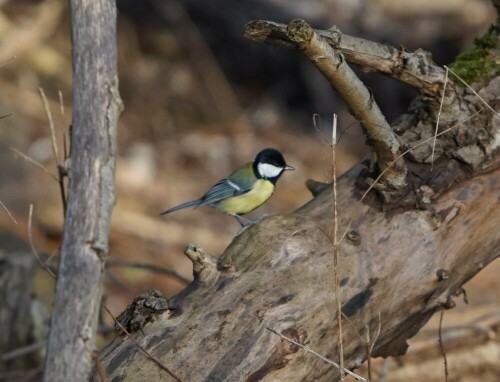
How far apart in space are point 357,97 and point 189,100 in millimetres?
7155

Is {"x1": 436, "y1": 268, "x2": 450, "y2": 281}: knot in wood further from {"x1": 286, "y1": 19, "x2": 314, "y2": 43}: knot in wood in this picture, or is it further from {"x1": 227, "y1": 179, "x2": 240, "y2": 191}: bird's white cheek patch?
{"x1": 227, "y1": 179, "x2": 240, "y2": 191}: bird's white cheek patch

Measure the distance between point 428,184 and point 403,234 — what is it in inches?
8.4

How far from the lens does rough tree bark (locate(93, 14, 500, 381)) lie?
299cm

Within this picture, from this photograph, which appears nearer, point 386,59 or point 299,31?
point 299,31

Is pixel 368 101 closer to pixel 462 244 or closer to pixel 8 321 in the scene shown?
pixel 462 244

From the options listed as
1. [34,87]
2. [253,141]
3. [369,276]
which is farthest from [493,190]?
[34,87]

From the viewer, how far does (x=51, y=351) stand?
78.0 inches

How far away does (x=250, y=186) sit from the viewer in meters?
4.66

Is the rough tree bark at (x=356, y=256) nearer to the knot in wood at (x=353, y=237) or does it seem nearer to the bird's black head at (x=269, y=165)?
the knot in wood at (x=353, y=237)

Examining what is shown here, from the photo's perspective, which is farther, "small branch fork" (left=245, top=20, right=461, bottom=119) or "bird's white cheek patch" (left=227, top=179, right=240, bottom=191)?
"bird's white cheek patch" (left=227, top=179, right=240, bottom=191)

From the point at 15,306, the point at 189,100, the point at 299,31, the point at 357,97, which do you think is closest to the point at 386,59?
the point at 357,97

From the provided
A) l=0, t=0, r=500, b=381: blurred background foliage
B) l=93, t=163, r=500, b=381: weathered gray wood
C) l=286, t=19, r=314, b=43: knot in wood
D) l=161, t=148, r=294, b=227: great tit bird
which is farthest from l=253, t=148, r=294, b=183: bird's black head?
l=0, t=0, r=500, b=381: blurred background foliage

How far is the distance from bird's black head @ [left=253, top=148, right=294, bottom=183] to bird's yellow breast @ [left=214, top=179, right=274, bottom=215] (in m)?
0.04

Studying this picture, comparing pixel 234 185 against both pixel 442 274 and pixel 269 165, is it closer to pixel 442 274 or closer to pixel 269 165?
pixel 269 165
